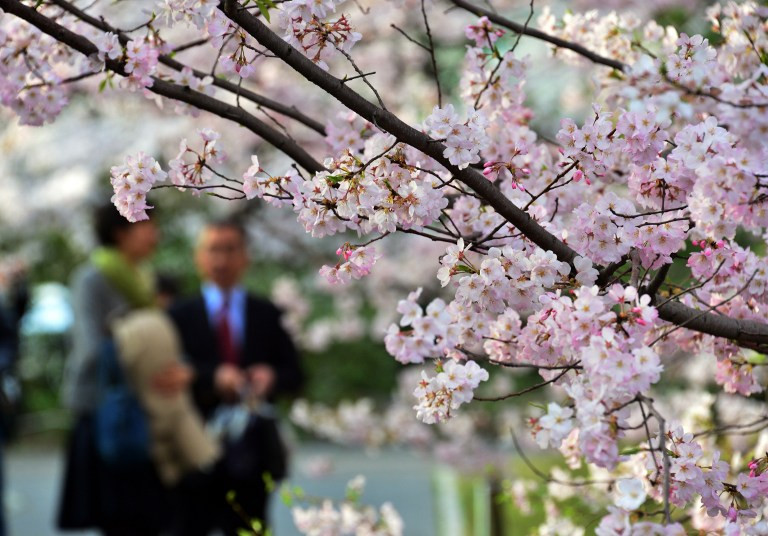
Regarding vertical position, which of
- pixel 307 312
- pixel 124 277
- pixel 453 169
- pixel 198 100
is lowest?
pixel 453 169

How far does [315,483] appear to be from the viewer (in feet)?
38.2

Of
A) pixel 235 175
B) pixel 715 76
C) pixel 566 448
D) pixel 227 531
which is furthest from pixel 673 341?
pixel 235 175

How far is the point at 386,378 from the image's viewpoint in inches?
651

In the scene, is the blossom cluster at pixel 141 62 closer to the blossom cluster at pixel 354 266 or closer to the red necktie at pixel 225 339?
the blossom cluster at pixel 354 266

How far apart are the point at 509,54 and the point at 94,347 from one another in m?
3.54

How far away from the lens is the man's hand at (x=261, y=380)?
5551 millimetres

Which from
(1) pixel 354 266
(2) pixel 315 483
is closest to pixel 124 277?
(1) pixel 354 266

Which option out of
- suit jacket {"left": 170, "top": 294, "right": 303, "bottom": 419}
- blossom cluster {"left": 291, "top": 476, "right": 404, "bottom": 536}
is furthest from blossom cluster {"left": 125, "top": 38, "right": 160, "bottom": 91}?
suit jacket {"left": 170, "top": 294, "right": 303, "bottom": 419}

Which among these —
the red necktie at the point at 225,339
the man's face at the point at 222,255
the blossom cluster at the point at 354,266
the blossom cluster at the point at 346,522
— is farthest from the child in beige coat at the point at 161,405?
the blossom cluster at the point at 354,266

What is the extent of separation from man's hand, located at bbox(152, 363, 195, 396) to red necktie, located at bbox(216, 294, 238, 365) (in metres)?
0.42

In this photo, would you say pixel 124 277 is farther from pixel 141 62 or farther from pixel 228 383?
pixel 141 62

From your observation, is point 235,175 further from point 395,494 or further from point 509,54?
point 509,54

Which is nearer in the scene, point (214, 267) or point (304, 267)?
point (214, 267)

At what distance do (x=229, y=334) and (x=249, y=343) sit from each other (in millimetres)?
121
